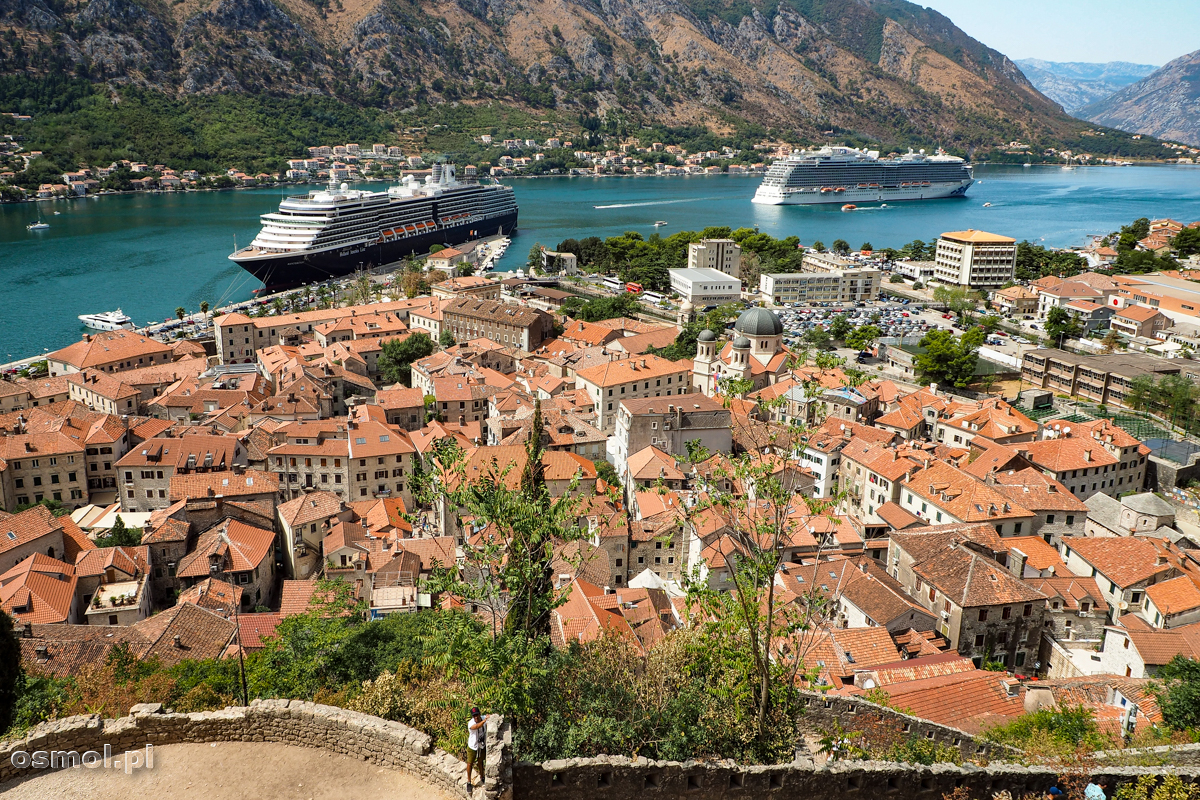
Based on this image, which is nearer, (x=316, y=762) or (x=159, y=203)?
(x=316, y=762)

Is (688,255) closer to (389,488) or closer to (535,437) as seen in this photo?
(389,488)

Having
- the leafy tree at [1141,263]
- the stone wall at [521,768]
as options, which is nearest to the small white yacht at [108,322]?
the stone wall at [521,768]

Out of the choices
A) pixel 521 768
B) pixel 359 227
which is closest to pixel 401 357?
pixel 359 227

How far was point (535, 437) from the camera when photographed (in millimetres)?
17344

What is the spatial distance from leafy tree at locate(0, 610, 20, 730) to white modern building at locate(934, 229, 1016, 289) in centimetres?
7905

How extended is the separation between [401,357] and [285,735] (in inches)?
1595

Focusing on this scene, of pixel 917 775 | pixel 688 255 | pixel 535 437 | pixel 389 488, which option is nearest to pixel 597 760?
pixel 917 775

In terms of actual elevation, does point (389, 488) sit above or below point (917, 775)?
below

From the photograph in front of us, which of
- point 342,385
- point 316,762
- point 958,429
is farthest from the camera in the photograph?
point 342,385

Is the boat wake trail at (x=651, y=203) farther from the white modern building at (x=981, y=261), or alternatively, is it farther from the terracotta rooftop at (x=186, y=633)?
the terracotta rooftop at (x=186, y=633)

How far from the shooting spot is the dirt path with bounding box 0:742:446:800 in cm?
905

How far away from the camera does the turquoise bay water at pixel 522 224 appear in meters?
71.1

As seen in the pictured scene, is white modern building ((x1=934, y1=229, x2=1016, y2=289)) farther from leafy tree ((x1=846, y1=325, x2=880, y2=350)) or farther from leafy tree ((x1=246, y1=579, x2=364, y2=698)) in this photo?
leafy tree ((x1=246, y1=579, x2=364, y2=698))

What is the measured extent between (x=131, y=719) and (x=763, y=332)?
139ft
